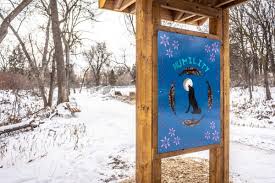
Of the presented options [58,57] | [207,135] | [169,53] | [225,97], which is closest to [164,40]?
[169,53]

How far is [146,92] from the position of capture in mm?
3441

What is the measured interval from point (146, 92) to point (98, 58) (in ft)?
169

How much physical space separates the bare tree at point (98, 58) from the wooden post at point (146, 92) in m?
49.1

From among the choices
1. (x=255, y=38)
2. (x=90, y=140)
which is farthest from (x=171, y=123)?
(x=255, y=38)

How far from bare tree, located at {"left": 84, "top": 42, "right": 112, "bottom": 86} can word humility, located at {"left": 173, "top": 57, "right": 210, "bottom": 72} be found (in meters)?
48.9

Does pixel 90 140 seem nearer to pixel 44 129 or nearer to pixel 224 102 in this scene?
pixel 44 129

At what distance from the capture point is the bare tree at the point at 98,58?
52.3 m

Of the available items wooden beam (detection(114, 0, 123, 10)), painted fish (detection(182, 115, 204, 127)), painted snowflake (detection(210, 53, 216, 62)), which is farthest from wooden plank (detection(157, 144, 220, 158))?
wooden beam (detection(114, 0, 123, 10))

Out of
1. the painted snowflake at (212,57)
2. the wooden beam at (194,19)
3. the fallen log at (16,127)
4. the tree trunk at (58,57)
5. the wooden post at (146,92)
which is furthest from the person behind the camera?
the tree trunk at (58,57)

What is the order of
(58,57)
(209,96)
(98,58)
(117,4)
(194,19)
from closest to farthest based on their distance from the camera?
(209,96), (117,4), (194,19), (58,57), (98,58)

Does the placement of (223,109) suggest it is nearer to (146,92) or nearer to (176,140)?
(176,140)

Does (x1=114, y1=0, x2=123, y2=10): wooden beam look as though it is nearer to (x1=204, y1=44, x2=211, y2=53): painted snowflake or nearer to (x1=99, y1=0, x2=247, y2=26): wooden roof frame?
(x1=99, y1=0, x2=247, y2=26): wooden roof frame

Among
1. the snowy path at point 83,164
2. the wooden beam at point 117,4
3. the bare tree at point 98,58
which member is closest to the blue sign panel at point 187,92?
the wooden beam at point 117,4

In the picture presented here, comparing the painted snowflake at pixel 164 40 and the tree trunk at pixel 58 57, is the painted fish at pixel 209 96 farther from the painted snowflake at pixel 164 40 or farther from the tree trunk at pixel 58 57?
the tree trunk at pixel 58 57
